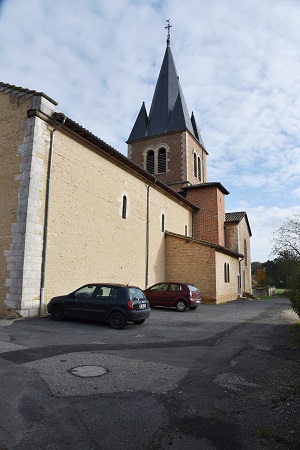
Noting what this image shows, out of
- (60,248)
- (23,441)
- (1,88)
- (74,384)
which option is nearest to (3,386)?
(74,384)

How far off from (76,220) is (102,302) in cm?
458

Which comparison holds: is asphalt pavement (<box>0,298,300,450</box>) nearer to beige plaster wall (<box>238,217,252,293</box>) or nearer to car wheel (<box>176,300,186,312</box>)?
car wheel (<box>176,300,186,312</box>)

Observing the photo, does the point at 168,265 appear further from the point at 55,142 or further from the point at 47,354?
the point at 47,354

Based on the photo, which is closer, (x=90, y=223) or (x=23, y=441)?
(x=23, y=441)

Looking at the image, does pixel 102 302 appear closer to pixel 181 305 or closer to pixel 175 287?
pixel 181 305

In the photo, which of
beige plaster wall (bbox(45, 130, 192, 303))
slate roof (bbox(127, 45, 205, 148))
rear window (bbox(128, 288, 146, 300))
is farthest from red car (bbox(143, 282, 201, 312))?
slate roof (bbox(127, 45, 205, 148))

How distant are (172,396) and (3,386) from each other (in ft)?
7.68

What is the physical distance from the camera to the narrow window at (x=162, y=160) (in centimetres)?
3278

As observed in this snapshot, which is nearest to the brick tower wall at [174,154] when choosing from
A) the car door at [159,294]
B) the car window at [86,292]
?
the car door at [159,294]

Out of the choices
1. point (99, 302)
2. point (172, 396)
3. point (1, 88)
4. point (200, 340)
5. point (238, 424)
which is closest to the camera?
point (238, 424)

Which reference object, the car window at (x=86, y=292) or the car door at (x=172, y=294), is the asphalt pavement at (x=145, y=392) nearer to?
the car window at (x=86, y=292)

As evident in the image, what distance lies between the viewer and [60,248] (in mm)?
12508

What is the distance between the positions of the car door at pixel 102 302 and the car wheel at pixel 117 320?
205mm

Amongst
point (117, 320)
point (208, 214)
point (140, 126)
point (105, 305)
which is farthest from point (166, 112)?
point (117, 320)
